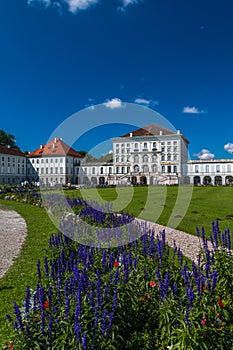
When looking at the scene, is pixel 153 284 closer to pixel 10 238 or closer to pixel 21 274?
pixel 21 274

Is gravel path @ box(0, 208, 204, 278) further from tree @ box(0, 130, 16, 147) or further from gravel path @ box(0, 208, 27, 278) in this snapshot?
tree @ box(0, 130, 16, 147)

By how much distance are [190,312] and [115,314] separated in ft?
2.24

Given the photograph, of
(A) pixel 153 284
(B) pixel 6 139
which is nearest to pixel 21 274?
(A) pixel 153 284

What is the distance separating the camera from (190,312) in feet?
8.17

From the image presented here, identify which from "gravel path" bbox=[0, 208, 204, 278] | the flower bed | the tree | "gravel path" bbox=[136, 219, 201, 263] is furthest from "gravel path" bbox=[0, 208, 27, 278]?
the tree

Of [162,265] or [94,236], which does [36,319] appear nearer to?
[162,265]

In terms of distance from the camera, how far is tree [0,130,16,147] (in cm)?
8081

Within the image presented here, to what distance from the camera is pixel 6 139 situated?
270 feet

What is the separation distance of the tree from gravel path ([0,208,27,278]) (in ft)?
241

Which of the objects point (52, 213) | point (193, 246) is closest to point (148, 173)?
point (52, 213)

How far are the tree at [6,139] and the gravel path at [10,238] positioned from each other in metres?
73.4

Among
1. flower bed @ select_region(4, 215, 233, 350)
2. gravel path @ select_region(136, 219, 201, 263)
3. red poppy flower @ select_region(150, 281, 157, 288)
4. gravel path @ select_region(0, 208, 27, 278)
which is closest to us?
flower bed @ select_region(4, 215, 233, 350)

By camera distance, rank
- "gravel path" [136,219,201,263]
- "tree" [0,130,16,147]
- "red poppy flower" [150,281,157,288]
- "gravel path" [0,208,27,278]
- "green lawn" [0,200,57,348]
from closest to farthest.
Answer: "red poppy flower" [150,281,157,288] < "green lawn" [0,200,57,348] < "gravel path" [0,208,27,278] < "gravel path" [136,219,201,263] < "tree" [0,130,16,147]

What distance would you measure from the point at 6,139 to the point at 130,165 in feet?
124
